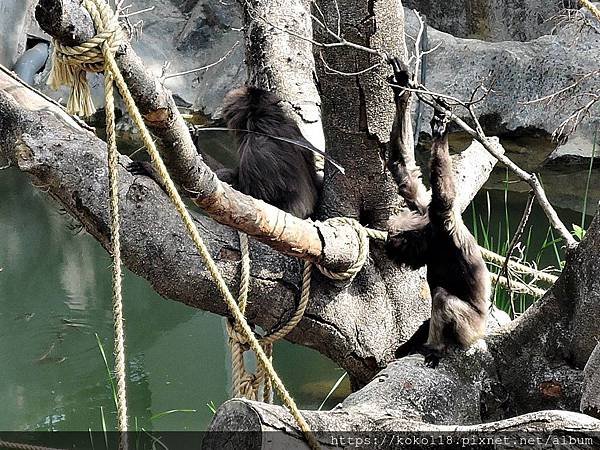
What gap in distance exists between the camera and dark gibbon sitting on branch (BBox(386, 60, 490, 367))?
2891 mm

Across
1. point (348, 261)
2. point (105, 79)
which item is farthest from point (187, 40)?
point (105, 79)

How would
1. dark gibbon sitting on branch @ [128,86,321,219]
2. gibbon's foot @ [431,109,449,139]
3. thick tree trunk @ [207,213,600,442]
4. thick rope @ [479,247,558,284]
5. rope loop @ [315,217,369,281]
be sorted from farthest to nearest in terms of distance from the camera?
thick rope @ [479,247,558,284] < dark gibbon sitting on branch @ [128,86,321,219] < rope loop @ [315,217,369,281] < gibbon's foot @ [431,109,449,139] < thick tree trunk @ [207,213,600,442]

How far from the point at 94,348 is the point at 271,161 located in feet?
12.1

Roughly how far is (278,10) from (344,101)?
32.2 inches

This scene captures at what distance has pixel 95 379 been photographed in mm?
6180

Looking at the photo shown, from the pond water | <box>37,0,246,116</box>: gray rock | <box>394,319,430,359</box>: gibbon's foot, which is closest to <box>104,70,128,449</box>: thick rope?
<box>394,319,430,359</box>: gibbon's foot

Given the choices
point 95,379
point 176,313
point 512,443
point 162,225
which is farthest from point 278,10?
point 176,313

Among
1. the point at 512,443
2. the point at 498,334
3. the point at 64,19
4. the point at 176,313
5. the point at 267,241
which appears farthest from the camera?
the point at 176,313

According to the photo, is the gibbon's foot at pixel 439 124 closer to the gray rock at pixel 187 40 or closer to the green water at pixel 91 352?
the green water at pixel 91 352

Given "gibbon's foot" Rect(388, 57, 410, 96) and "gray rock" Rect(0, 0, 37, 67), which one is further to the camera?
"gray rock" Rect(0, 0, 37, 67)

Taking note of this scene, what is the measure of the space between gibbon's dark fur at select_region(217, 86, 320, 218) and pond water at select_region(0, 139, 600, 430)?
2279 millimetres

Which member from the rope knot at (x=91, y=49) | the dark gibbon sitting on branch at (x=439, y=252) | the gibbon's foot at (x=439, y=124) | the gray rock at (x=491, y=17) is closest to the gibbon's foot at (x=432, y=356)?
the dark gibbon sitting on branch at (x=439, y=252)

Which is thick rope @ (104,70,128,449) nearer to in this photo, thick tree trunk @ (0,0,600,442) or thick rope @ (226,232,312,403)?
thick tree trunk @ (0,0,600,442)

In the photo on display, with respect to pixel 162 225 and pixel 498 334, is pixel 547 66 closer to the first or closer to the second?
pixel 498 334
